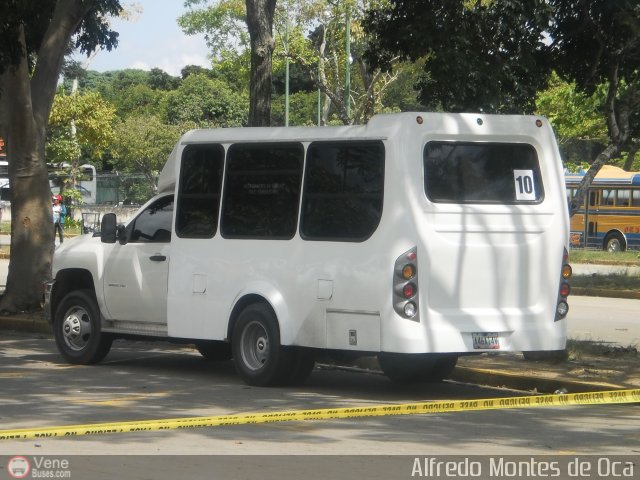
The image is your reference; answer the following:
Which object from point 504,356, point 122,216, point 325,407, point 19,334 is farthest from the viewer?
point 122,216

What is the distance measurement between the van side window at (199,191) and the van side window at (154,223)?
445 millimetres

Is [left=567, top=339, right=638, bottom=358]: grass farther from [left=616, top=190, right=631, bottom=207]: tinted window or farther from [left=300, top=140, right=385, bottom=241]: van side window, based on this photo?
[left=616, top=190, right=631, bottom=207]: tinted window

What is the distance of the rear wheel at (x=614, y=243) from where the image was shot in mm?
44062

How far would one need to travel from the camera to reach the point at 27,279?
1878 centimetres

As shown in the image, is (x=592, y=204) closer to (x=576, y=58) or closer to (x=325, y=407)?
(x=576, y=58)

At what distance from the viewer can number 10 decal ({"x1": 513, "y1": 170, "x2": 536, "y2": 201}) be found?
468 inches

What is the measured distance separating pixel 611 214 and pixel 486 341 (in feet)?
113

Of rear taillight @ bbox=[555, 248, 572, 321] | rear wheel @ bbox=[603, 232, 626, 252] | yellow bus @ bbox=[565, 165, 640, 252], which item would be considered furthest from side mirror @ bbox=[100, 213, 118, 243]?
rear wheel @ bbox=[603, 232, 626, 252]

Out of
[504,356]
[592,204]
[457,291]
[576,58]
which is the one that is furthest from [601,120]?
[457,291]

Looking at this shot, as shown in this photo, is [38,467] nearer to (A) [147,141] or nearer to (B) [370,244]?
(B) [370,244]

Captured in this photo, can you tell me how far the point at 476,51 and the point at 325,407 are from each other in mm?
5931

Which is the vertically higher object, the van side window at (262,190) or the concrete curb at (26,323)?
the van side window at (262,190)

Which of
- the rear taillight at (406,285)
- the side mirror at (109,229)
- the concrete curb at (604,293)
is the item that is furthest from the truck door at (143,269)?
the concrete curb at (604,293)

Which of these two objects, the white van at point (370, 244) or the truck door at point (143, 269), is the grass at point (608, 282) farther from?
the truck door at point (143, 269)
